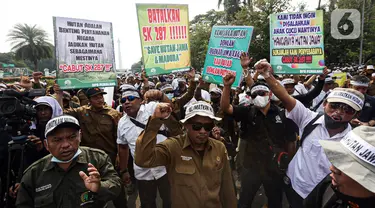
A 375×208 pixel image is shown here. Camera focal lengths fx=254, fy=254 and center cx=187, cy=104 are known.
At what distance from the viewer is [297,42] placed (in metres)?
5.03

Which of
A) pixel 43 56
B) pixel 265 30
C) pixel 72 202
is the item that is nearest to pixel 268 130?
pixel 72 202

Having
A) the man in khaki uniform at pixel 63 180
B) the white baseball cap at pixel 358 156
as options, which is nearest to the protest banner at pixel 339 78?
the white baseball cap at pixel 358 156

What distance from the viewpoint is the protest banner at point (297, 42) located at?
4879 millimetres

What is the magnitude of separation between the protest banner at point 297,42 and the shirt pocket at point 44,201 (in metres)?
4.57

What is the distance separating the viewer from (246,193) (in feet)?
10.9

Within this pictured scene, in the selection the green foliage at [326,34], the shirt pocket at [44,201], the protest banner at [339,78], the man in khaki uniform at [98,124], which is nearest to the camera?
the shirt pocket at [44,201]

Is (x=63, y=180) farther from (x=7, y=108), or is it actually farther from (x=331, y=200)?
(x=331, y=200)

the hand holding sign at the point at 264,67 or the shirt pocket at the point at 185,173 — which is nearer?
the shirt pocket at the point at 185,173

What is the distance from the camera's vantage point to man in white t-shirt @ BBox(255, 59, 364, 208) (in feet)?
7.58

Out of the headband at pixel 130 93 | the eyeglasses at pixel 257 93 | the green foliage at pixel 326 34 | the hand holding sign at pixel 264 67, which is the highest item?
the green foliage at pixel 326 34

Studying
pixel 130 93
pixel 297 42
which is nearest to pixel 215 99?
pixel 297 42

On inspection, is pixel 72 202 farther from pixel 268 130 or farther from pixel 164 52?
pixel 164 52

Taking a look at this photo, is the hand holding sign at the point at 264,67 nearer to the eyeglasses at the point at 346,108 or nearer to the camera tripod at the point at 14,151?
the eyeglasses at the point at 346,108

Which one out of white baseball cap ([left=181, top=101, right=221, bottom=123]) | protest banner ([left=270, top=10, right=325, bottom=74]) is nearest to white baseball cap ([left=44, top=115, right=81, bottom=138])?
white baseball cap ([left=181, top=101, right=221, bottom=123])
